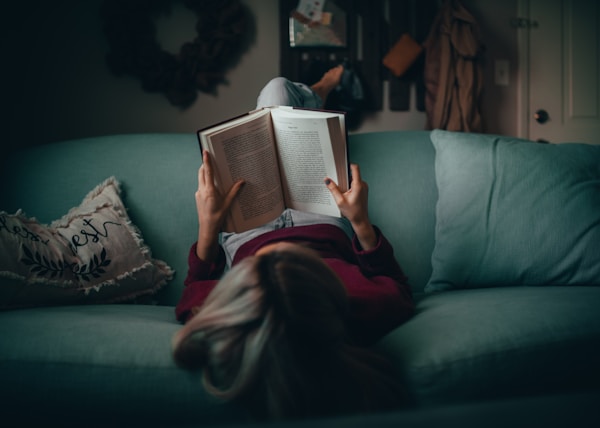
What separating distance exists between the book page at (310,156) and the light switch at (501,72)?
6.86ft

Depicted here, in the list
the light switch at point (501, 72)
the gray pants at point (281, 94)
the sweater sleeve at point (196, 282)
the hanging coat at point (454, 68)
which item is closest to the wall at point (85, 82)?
→ the hanging coat at point (454, 68)

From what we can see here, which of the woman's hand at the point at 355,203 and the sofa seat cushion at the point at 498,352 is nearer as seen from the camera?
the sofa seat cushion at the point at 498,352

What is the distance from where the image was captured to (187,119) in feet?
8.18

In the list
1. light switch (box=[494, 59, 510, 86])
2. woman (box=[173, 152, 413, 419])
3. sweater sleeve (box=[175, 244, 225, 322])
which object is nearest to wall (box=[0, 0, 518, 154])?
light switch (box=[494, 59, 510, 86])

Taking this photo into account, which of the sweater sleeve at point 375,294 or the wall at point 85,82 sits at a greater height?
the wall at point 85,82

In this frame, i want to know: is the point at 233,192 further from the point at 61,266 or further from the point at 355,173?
the point at 61,266

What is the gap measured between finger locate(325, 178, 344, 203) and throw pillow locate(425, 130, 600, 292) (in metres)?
0.45

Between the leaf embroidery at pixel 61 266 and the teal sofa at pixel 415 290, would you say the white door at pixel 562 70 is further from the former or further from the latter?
the leaf embroidery at pixel 61 266

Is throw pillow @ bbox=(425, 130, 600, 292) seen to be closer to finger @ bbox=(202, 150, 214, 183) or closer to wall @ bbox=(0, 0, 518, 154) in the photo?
finger @ bbox=(202, 150, 214, 183)

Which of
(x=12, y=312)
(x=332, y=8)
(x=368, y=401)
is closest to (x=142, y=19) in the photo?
(x=332, y=8)

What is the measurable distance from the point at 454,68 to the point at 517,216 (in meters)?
1.44

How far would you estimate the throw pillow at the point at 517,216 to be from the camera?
126 centimetres

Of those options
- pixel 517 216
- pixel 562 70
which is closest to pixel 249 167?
pixel 517 216

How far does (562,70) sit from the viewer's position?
2803 millimetres
